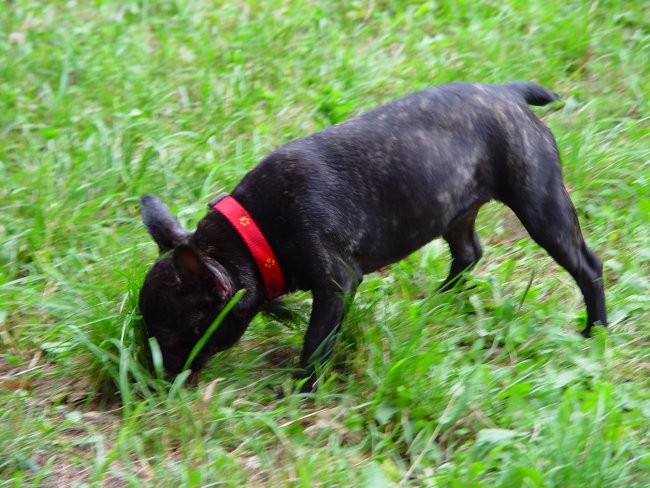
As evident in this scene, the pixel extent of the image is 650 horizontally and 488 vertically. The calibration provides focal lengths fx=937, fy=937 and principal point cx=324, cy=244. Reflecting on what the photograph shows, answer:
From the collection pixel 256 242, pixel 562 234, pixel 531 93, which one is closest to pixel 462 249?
pixel 562 234

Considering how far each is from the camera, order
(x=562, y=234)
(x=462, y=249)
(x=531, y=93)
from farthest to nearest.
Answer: (x=462, y=249) → (x=531, y=93) → (x=562, y=234)

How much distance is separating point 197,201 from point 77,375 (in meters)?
1.63

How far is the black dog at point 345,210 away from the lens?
4.06 metres

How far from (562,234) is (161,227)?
190 cm

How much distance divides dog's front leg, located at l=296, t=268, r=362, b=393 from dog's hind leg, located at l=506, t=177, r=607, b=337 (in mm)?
948

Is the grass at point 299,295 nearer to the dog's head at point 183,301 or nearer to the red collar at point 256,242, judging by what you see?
the dog's head at point 183,301

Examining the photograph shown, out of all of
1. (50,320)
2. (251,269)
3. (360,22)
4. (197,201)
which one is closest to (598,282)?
(251,269)

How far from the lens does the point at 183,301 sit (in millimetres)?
3990

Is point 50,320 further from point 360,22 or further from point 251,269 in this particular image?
point 360,22

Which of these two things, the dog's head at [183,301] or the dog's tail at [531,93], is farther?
the dog's tail at [531,93]

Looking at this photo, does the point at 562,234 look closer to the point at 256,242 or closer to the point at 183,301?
the point at 256,242

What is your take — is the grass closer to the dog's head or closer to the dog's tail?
the dog's head

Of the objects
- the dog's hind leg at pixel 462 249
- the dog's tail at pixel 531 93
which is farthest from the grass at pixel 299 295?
the dog's tail at pixel 531 93

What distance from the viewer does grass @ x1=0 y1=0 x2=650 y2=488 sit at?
370 centimetres
